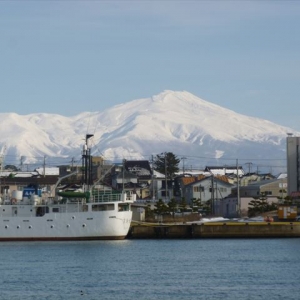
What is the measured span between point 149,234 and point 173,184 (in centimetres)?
4374

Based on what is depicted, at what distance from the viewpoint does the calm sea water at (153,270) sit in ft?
128

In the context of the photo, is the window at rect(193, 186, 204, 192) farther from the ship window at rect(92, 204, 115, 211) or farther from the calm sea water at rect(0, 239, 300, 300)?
the calm sea water at rect(0, 239, 300, 300)

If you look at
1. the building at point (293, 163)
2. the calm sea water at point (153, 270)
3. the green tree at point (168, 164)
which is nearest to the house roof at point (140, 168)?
the green tree at point (168, 164)

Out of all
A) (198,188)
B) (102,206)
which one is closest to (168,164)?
(198,188)

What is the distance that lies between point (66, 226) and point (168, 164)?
59469 millimetres

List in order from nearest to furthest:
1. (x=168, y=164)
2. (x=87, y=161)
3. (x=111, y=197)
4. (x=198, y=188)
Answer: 1. (x=111, y=197)
2. (x=87, y=161)
3. (x=198, y=188)
4. (x=168, y=164)

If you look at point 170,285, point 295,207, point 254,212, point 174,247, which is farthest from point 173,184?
point 170,285

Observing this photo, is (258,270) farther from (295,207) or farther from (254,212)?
(254,212)

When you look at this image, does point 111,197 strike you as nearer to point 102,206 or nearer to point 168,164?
point 102,206

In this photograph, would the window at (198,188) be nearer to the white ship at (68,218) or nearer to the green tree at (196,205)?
the green tree at (196,205)

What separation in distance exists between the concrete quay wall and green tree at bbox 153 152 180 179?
48756 mm

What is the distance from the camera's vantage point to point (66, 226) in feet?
232

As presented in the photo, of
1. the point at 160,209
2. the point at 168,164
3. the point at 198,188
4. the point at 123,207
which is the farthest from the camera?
the point at 168,164

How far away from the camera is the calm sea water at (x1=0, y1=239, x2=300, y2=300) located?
3900 cm
